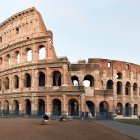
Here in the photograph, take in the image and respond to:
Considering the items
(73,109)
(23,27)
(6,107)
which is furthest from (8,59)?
(73,109)

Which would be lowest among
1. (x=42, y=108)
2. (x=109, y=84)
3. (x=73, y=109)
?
(x=73, y=109)

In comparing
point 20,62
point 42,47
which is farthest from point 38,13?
point 20,62

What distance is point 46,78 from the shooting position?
35.7 metres

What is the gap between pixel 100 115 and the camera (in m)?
37.6

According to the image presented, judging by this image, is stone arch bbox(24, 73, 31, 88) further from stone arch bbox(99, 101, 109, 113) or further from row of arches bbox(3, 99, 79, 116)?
stone arch bbox(99, 101, 109, 113)

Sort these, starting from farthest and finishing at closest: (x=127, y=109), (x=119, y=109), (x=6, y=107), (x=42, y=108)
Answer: (x=127, y=109)
(x=119, y=109)
(x=6, y=107)
(x=42, y=108)

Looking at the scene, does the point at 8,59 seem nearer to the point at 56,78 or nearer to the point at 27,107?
the point at 27,107

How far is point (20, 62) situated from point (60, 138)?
86.0 feet

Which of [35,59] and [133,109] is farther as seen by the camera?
[133,109]

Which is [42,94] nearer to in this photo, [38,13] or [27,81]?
[27,81]

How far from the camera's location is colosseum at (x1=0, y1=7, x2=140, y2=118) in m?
35.2

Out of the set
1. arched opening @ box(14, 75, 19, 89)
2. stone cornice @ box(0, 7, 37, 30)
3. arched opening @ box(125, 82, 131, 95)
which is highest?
stone cornice @ box(0, 7, 37, 30)

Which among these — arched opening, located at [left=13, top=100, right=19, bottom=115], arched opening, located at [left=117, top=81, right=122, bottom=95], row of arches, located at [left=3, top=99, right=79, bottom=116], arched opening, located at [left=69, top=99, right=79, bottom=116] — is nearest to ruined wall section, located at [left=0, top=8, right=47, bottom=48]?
arched opening, located at [left=13, top=100, right=19, bottom=115]

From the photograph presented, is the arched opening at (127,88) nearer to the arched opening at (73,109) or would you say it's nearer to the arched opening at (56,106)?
the arched opening at (73,109)
